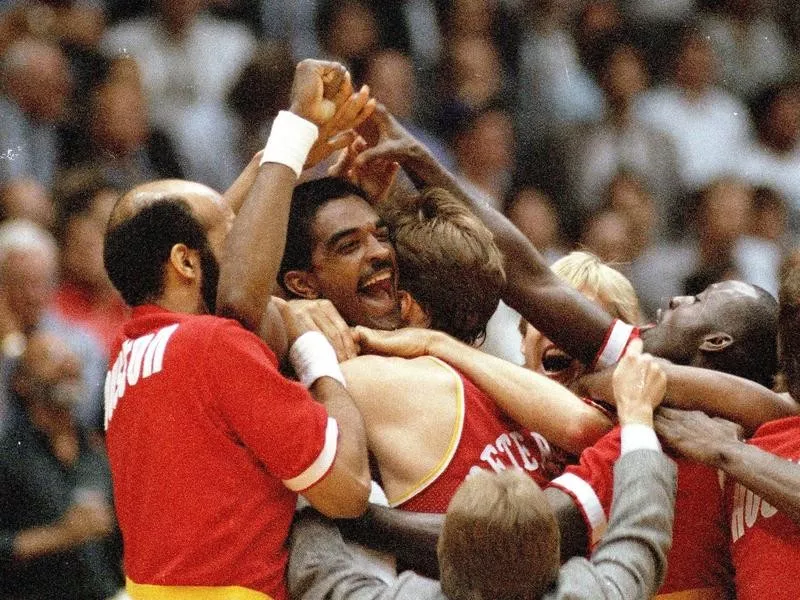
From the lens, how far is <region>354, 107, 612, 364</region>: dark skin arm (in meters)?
3.04

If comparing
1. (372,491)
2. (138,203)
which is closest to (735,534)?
(372,491)

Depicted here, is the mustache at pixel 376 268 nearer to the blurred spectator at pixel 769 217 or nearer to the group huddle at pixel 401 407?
the group huddle at pixel 401 407

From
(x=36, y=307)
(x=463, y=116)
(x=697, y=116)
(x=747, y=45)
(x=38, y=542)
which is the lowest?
(x=38, y=542)

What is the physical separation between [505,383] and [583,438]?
196mm

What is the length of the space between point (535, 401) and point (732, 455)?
407 mm

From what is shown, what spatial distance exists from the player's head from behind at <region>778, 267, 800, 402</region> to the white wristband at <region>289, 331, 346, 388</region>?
0.89 metres

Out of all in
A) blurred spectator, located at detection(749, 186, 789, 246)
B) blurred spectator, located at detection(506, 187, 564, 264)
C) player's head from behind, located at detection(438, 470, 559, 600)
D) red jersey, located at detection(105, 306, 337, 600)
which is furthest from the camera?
blurred spectator, located at detection(749, 186, 789, 246)

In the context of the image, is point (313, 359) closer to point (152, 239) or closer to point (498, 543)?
point (152, 239)

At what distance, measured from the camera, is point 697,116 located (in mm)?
6664

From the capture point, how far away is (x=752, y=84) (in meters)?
7.00

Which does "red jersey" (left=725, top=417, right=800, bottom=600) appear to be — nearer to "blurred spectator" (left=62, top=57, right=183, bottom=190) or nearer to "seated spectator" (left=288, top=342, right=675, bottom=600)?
"seated spectator" (left=288, top=342, right=675, bottom=600)

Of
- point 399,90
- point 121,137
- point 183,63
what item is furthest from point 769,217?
point 121,137

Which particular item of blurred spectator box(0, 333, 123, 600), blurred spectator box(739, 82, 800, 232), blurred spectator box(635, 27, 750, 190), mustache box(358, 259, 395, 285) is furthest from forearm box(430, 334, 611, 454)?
blurred spectator box(739, 82, 800, 232)

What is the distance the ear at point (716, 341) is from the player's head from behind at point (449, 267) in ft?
1.51
